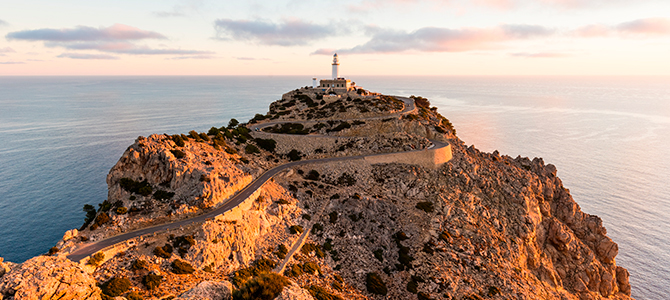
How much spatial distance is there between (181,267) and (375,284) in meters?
21.4

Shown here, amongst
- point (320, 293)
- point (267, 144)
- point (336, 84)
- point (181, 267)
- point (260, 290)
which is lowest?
point (320, 293)

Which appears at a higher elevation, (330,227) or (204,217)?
(204,217)

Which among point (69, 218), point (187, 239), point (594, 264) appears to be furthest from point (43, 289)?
point (594, 264)

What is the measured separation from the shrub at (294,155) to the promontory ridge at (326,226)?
513mm

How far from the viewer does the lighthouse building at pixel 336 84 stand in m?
93.2

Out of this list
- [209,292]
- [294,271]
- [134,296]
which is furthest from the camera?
[294,271]

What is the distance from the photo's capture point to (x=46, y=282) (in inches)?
794

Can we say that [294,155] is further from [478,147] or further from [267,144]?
[478,147]

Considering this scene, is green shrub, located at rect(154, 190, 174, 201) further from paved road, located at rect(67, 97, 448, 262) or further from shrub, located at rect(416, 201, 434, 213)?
shrub, located at rect(416, 201, 434, 213)

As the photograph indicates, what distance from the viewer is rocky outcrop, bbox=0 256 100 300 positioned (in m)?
19.5

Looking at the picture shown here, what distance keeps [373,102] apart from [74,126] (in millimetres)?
134361

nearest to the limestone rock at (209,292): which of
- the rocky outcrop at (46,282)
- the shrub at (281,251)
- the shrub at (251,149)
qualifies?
the rocky outcrop at (46,282)

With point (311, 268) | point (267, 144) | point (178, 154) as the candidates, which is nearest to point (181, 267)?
point (311, 268)

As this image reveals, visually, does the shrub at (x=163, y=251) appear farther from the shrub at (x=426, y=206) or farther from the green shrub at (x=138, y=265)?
the shrub at (x=426, y=206)
